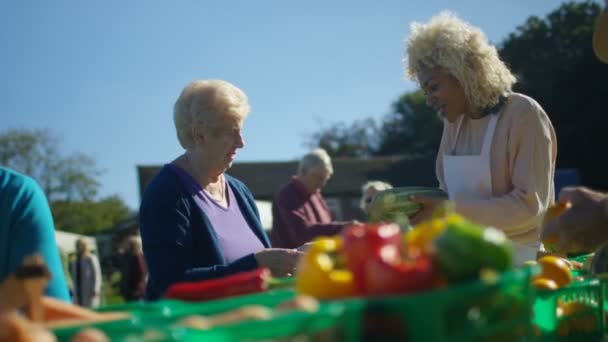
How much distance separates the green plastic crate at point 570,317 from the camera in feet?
5.10

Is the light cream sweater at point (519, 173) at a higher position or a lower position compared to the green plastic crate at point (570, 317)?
higher

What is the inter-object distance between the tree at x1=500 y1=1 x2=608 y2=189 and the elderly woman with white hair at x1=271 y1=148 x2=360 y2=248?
2416 centimetres

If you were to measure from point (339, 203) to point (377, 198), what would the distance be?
134 ft

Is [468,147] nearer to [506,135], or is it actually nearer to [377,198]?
[506,135]

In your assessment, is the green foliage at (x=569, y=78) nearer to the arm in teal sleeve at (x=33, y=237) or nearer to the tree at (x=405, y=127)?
the tree at (x=405, y=127)

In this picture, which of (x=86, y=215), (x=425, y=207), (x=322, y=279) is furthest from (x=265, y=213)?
(x=86, y=215)

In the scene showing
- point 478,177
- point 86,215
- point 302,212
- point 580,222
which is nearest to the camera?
point 580,222

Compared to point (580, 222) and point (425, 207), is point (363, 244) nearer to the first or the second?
point (580, 222)

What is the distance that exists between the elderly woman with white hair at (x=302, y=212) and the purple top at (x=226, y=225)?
250 centimetres

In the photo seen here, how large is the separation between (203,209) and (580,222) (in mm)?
1669

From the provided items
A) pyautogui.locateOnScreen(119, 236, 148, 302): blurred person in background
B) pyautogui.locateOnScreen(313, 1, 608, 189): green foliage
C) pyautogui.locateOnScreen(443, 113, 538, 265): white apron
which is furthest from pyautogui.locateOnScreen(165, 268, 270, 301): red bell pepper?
pyautogui.locateOnScreen(313, 1, 608, 189): green foliage

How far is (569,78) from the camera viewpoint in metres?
30.7

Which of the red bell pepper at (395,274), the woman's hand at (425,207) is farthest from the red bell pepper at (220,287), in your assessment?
the woman's hand at (425,207)

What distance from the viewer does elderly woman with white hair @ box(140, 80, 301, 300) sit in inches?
106
